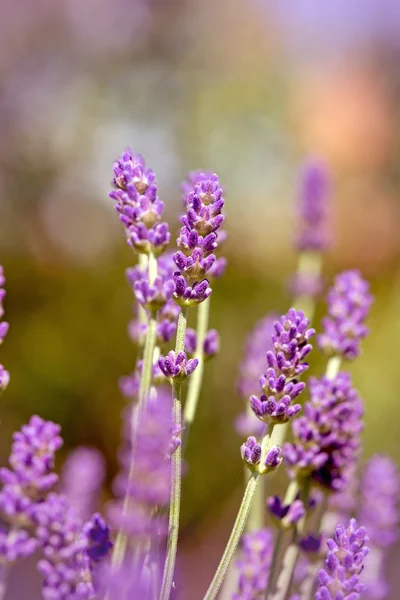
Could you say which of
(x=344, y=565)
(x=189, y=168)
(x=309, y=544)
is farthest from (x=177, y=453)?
(x=189, y=168)

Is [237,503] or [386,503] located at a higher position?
[237,503]

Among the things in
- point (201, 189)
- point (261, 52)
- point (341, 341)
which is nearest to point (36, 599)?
point (341, 341)

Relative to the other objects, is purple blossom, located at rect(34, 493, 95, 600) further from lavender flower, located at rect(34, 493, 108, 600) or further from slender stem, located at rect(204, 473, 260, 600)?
slender stem, located at rect(204, 473, 260, 600)

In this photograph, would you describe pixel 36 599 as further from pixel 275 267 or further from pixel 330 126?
pixel 330 126

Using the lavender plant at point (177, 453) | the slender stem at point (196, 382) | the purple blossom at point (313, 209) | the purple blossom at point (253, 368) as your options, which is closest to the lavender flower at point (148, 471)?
the lavender plant at point (177, 453)

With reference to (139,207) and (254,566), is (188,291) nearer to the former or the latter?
(139,207)

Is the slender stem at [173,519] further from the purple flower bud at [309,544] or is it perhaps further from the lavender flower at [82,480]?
the lavender flower at [82,480]
